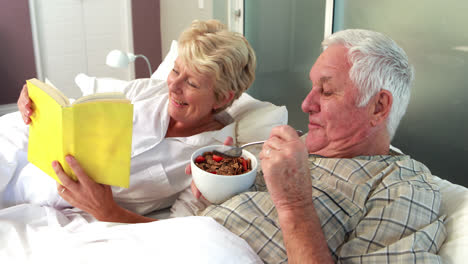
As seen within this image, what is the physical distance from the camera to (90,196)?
126 cm

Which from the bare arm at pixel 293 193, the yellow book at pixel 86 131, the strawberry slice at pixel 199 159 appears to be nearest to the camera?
the bare arm at pixel 293 193

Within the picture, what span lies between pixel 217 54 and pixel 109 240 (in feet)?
2.48


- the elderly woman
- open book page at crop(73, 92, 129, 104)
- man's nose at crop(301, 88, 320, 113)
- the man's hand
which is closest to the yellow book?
open book page at crop(73, 92, 129, 104)

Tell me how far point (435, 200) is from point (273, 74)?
1834mm

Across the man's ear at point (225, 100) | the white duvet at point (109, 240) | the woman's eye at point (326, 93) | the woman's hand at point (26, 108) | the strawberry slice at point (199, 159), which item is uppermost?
the woman's eye at point (326, 93)

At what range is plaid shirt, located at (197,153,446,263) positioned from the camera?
97 centimetres

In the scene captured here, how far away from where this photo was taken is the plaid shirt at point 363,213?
0.97 meters

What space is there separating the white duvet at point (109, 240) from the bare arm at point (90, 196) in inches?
2.8

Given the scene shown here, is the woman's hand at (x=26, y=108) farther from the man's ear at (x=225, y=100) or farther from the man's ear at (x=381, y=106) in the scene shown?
the man's ear at (x=381, y=106)

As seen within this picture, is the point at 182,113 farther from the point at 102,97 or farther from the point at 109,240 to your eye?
the point at 109,240

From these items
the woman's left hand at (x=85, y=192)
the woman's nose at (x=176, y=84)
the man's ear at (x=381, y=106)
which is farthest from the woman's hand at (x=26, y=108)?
the man's ear at (x=381, y=106)

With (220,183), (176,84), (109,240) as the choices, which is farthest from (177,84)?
(109,240)

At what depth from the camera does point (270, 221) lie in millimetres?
1133

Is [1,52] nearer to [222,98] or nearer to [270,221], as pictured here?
[222,98]
